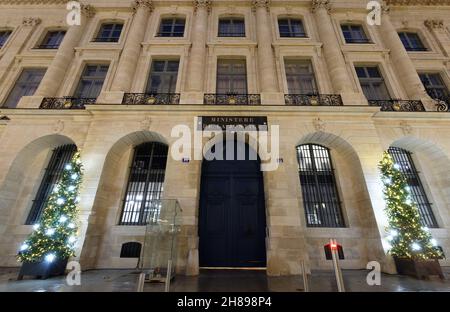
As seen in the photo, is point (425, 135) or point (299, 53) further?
point (299, 53)

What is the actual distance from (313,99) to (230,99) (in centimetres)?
417

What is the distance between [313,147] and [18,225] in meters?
14.0

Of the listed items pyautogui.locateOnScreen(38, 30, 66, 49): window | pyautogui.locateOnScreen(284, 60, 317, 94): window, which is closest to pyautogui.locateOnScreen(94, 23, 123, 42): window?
pyautogui.locateOnScreen(38, 30, 66, 49): window

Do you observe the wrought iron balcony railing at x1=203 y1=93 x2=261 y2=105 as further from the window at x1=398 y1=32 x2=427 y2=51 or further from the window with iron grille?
the window at x1=398 y1=32 x2=427 y2=51

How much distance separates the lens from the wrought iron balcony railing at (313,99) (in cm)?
1016

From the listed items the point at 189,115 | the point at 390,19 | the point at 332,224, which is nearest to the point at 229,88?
the point at 189,115

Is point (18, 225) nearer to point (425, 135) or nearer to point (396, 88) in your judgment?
Answer: point (425, 135)

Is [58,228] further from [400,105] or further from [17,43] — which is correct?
[400,105]

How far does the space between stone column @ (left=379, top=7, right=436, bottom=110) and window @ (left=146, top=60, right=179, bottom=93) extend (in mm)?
12655

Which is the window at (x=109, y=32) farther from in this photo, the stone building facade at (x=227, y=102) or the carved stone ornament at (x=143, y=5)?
the carved stone ornament at (x=143, y=5)

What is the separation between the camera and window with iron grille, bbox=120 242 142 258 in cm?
845

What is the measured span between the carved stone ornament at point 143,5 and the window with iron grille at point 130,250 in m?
14.6

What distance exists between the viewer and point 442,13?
48.3 ft
